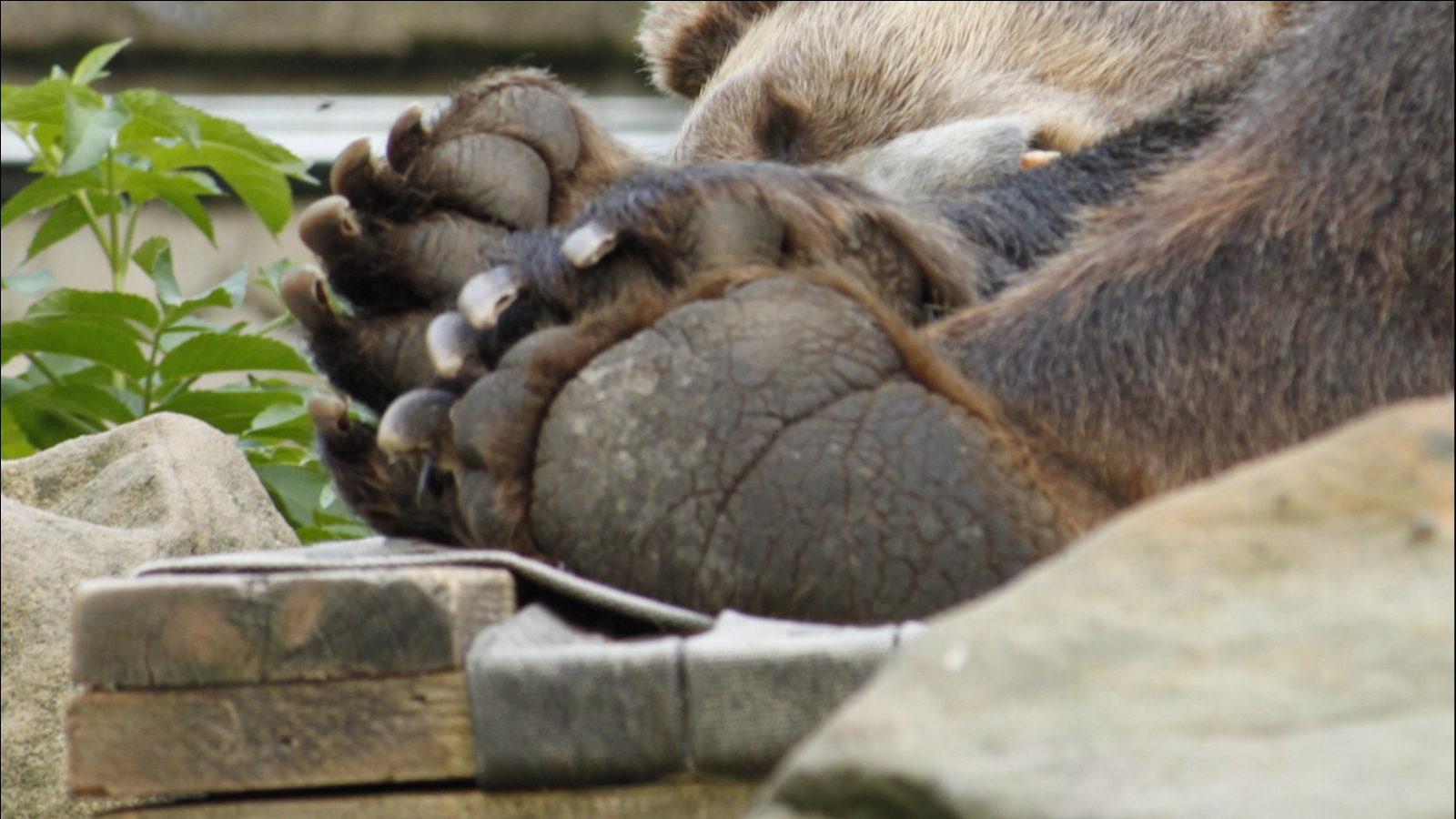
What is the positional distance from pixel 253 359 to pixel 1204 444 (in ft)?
7.24

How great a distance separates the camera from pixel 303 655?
57.1 inches

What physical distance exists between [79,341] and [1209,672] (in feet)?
8.93

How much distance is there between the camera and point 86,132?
315 cm

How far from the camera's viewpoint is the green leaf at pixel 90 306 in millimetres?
3236

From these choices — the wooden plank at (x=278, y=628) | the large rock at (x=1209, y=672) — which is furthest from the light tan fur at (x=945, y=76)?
the large rock at (x=1209, y=672)

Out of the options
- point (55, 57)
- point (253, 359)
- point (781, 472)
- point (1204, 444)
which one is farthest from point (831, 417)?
point (55, 57)

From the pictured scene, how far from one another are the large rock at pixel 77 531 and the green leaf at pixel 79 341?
0.51 meters

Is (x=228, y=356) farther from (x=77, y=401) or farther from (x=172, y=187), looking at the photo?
(x=172, y=187)

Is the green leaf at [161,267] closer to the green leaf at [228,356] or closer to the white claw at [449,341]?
the green leaf at [228,356]

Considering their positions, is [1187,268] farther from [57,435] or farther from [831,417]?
[57,435]

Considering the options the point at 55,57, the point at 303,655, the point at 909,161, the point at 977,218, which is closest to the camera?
the point at 303,655

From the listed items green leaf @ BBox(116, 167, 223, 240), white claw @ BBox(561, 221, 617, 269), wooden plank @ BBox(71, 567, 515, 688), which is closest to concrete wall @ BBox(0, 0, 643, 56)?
green leaf @ BBox(116, 167, 223, 240)

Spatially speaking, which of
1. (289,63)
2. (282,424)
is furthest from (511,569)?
(289,63)

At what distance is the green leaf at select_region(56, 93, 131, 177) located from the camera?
311 cm
